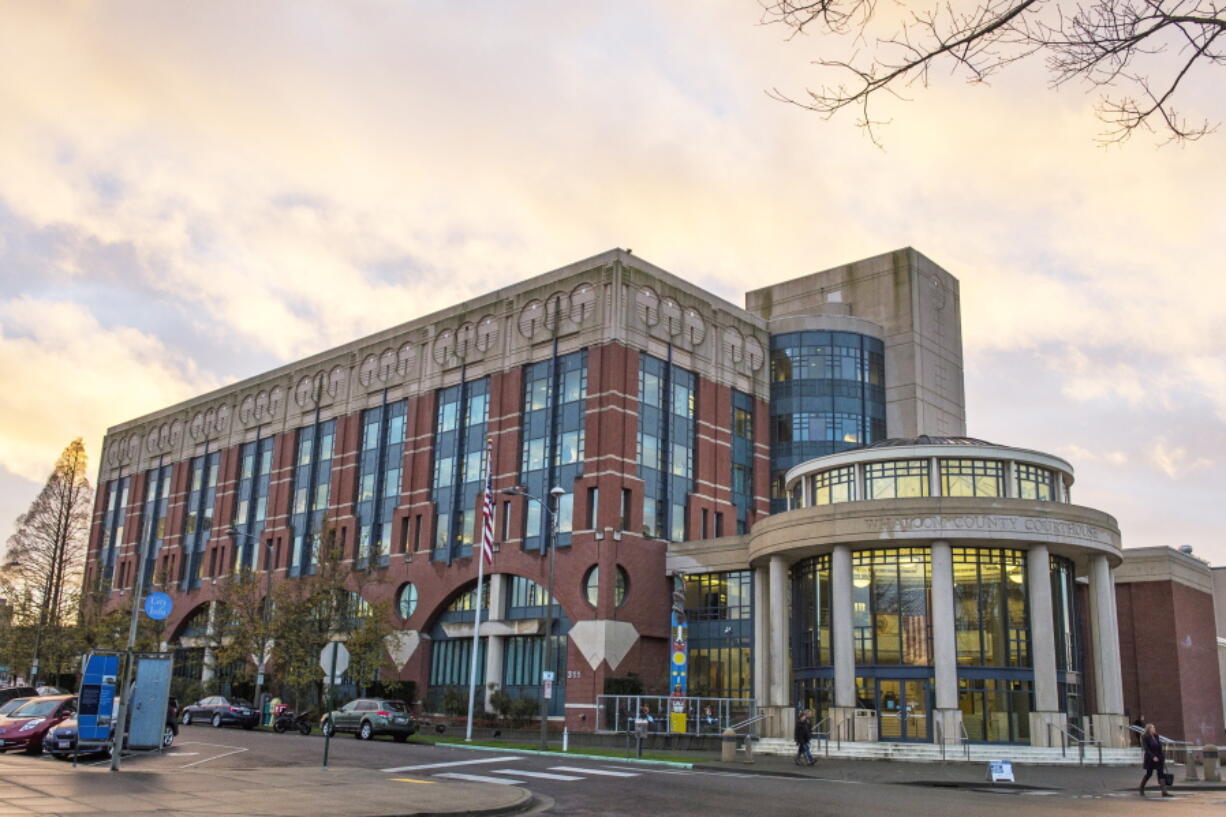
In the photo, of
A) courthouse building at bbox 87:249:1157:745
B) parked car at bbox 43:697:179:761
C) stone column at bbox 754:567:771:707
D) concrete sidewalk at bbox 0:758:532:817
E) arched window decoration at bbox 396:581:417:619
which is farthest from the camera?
arched window decoration at bbox 396:581:417:619

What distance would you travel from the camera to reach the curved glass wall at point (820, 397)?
66.0m

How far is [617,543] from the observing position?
54000mm

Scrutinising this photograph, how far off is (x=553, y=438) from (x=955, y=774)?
1202 inches

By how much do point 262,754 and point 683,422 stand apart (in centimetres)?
3292

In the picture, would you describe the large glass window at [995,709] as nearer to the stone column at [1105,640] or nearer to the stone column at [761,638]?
the stone column at [1105,640]

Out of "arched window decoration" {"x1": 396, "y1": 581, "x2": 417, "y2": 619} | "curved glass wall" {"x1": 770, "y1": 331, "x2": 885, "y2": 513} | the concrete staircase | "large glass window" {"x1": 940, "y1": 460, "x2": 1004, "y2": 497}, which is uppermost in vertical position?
"curved glass wall" {"x1": 770, "y1": 331, "x2": 885, "y2": 513}

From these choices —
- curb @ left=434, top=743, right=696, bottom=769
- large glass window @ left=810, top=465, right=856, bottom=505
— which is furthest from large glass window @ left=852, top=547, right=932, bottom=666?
curb @ left=434, top=743, right=696, bottom=769

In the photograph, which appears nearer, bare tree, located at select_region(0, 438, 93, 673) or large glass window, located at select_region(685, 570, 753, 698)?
large glass window, located at select_region(685, 570, 753, 698)

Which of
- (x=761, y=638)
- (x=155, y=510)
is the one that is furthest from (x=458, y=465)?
(x=155, y=510)

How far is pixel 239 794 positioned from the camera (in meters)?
19.1

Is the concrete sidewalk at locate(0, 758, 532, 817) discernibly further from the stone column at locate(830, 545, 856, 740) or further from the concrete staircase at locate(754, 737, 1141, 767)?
the stone column at locate(830, 545, 856, 740)

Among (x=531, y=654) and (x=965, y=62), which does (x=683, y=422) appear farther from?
(x=965, y=62)

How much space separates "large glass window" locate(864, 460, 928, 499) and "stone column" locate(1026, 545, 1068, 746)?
536 centimetres

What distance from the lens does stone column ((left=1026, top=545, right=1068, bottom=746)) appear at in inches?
1565
